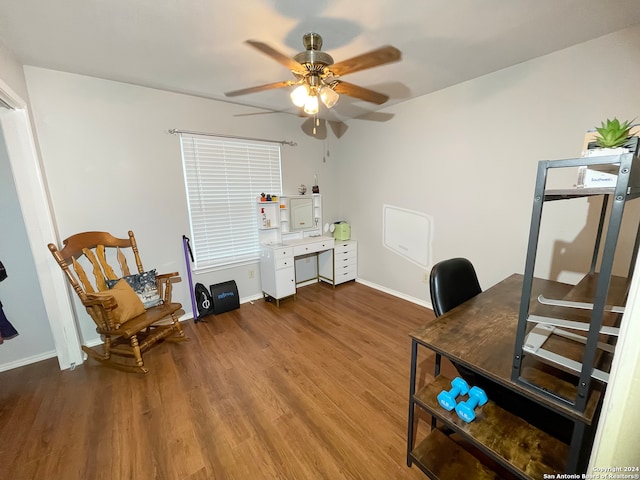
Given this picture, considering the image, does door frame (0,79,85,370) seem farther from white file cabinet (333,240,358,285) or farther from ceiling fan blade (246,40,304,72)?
white file cabinet (333,240,358,285)

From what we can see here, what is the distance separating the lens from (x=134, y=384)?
6.47ft

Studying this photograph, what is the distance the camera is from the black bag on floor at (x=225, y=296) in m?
2.98

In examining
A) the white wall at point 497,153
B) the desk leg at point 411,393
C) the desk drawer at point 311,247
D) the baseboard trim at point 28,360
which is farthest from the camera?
the desk drawer at point 311,247

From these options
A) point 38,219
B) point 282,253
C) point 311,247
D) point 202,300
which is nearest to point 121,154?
point 38,219

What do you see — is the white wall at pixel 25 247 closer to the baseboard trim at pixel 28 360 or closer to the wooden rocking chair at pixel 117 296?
the baseboard trim at pixel 28 360

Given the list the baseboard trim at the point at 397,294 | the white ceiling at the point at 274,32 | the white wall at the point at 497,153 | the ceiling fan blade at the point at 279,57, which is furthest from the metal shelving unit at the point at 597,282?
the baseboard trim at the point at 397,294

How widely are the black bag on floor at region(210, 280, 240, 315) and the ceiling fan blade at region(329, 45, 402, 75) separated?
2.45 m

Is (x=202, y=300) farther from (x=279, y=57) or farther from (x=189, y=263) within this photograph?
(x=279, y=57)

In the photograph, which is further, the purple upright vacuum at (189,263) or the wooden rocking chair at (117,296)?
the purple upright vacuum at (189,263)

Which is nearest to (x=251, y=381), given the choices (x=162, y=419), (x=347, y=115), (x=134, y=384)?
(x=162, y=419)

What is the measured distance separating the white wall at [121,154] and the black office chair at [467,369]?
2546mm

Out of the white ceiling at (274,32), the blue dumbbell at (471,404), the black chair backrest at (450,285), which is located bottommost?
the blue dumbbell at (471,404)

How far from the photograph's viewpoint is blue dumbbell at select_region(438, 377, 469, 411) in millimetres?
1168

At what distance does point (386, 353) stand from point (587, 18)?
2.65 metres
